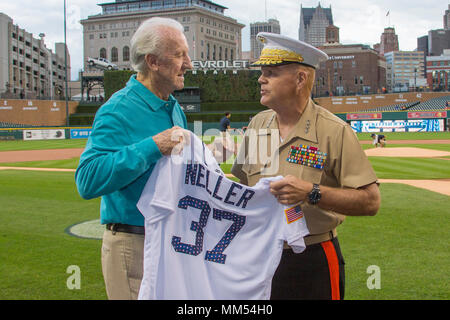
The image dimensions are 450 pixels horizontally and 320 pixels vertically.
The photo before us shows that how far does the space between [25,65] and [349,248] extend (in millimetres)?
97009

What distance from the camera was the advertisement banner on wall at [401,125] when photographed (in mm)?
45000

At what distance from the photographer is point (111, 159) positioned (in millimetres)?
2373

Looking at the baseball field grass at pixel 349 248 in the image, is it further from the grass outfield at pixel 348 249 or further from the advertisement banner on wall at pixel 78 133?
the advertisement banner on wall at pixel 78 133

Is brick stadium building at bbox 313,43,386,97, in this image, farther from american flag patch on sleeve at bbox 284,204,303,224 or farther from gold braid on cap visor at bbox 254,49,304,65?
american flag patch on sleeve at bbox 284,204,303,224

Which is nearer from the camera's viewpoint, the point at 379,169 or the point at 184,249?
the point at 184,249

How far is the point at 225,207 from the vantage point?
266 centimetres

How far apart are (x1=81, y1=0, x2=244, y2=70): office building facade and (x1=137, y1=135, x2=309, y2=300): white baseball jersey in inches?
4728

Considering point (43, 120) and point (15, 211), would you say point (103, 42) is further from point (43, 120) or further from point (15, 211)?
point (15, 211)

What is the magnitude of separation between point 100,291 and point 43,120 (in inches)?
2352

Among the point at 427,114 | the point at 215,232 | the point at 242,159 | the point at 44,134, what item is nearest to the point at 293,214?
the point at 215,232

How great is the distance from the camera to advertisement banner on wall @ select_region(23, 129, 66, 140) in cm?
4302

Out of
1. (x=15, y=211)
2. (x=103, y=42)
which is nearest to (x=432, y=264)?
(x=15, y=211)

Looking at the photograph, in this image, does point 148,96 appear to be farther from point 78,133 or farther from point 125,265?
point 78,133

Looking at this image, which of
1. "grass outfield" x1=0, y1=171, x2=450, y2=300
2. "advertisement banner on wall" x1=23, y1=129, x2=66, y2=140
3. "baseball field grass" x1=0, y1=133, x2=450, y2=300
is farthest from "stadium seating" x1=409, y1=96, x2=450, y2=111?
"grass outfield" x1=0, y1=171, x2=450, y2=300
